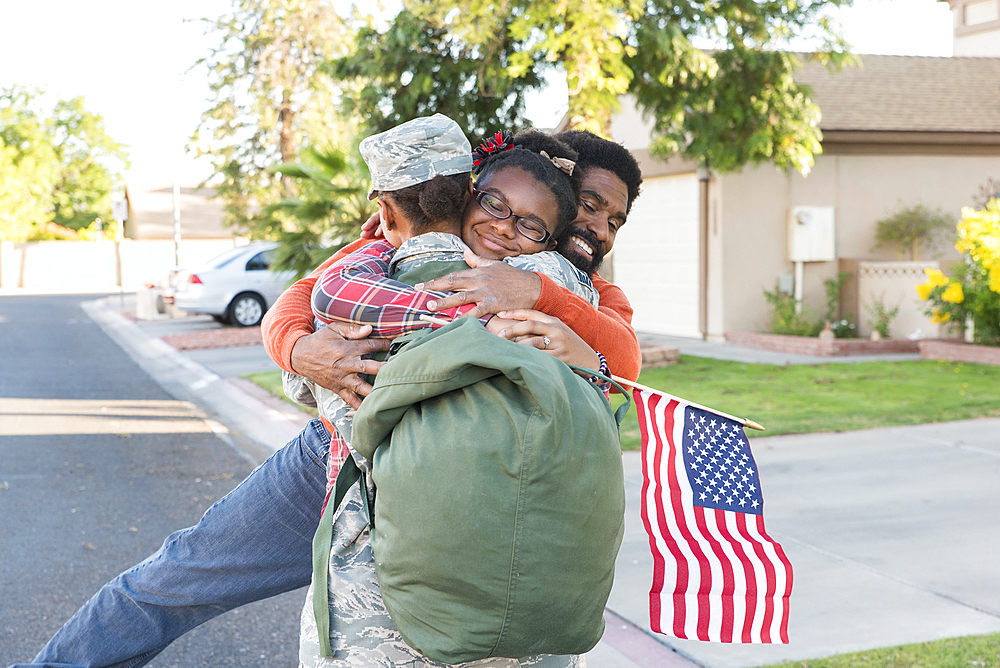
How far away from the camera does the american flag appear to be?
1936 millimetres

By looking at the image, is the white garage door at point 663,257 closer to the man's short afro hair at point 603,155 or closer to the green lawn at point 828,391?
the green lawn at point 828,391

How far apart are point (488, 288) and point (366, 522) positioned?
47 cm

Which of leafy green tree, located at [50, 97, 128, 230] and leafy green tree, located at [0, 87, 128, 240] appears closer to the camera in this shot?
leafy green tree, located at [0, 87, 128, 240]

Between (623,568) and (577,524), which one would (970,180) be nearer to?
(623,568)

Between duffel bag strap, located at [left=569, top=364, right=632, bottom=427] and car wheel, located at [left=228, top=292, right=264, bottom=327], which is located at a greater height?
duffel bag strap, located at [left=569, top=364, right=632, bottom=427]

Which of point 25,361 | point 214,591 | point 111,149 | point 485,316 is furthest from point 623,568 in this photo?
point 111,149

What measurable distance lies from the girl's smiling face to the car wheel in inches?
666

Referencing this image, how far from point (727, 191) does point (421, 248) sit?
12053mm

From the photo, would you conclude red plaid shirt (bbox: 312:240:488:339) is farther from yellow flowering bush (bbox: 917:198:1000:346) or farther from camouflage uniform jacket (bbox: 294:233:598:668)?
yellow flowering bush (bbox: 917:198:1000:346)

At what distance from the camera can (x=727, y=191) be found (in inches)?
517

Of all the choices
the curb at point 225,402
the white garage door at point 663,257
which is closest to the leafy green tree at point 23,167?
the curb at point 225,402

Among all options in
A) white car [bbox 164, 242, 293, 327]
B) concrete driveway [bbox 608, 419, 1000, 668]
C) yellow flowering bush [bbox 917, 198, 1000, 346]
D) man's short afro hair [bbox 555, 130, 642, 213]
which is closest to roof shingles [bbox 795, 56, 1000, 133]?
yellow flowering bush [bbox 917, 198, 1000, 346]

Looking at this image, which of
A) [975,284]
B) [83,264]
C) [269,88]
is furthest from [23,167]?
[975,284]

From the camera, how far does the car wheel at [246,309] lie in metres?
18.0
